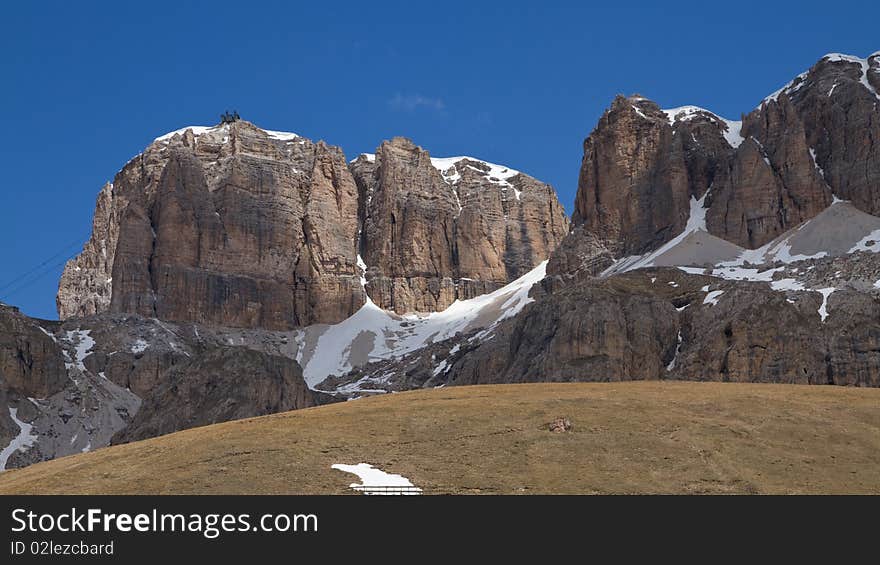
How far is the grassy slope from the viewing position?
4575 centimetres

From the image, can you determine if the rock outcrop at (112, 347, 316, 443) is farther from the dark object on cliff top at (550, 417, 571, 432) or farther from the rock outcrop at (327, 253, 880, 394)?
the dark object on cliff top at (550, 417, 571, 432)

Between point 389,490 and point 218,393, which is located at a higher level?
point 218,393

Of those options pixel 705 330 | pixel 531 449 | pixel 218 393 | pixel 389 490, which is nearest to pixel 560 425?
pixel 531 449

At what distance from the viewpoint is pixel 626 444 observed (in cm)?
5184

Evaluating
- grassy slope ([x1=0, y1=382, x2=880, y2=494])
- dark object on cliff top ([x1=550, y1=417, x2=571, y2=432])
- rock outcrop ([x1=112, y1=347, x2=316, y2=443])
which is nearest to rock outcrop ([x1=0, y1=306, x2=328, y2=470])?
rock outcrop ([x1=112, y1=347, x2=316, y2=443])

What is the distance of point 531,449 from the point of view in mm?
50906

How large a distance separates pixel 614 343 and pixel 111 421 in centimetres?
8844

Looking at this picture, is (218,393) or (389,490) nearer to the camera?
(389,490)

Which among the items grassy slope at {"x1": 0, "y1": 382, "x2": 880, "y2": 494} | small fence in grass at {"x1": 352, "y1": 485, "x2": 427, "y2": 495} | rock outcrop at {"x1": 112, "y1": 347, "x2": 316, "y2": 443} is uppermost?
rock outcrop at {"x1": 112, "y1": 347, "x2": 316, "y2": 443}

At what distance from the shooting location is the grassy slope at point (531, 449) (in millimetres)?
45750

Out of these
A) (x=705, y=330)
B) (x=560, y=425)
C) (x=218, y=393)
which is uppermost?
(x=705, y=330)

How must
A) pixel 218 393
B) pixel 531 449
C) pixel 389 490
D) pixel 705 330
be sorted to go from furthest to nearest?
pixel 218 393
pixel 705 330
pixel 531 449
pixel 389 490

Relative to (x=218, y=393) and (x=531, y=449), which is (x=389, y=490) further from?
(x=218, y=393)

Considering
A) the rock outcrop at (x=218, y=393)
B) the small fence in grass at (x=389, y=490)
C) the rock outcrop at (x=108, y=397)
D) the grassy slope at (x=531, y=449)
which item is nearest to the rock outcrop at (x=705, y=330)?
the rock outcrop at (x=218, y=393)
